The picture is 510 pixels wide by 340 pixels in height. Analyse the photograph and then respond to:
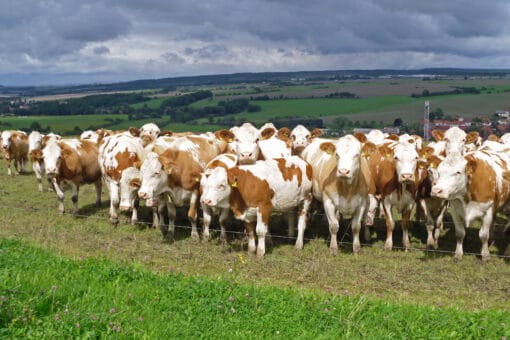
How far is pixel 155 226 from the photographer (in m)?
12.7

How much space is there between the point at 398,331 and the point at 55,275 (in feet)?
15.7

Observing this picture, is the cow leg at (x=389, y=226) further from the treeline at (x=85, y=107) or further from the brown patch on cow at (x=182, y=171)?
the treeline at (x=85, y=107)

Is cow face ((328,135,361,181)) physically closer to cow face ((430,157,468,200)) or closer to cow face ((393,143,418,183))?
cow face ((393,143,418,183))

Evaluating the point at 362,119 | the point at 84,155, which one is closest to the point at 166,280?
the point at 84,155

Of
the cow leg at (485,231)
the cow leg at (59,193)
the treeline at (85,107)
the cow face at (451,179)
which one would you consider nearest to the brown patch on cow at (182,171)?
the cow leg at (59,193)

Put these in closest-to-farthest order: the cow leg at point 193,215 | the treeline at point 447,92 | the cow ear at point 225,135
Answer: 1. the cow leg at point 193,215
2. the cow ear at point 225,135
3. the treeline at point 447,92

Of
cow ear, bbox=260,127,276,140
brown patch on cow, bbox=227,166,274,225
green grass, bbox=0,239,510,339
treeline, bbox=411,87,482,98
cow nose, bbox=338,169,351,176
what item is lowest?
green grass, bbox=0,239,510,339

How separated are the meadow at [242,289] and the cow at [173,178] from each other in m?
0.76

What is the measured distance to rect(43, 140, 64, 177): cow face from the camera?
1287 cm

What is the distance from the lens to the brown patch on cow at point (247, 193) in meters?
9.95

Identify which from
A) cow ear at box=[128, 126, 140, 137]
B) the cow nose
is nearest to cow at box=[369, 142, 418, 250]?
the cow nose

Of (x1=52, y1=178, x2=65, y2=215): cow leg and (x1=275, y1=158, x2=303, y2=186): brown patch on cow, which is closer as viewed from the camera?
(x1=275, y1=158, x2=303, y2=186): brown patch on cow

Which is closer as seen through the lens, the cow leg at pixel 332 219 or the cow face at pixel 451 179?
the cow face at pixel 451 179

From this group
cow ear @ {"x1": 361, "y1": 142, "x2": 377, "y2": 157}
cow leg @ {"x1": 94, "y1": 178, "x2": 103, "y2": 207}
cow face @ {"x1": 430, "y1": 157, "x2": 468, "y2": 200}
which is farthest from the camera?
cow leg @ {"x1": 94, "y1": 178, "x2": 103, "y2": 207}
